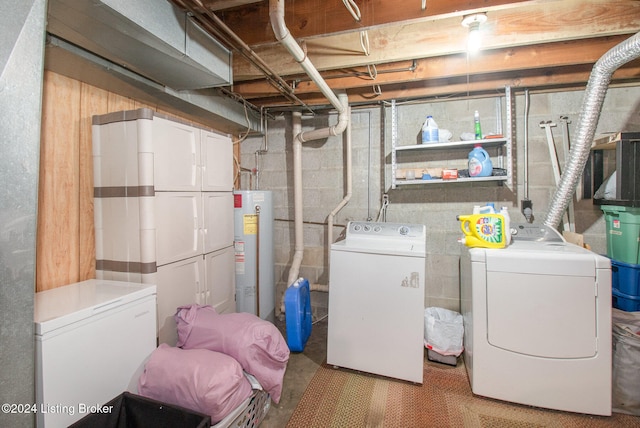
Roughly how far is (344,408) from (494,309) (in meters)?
1.12

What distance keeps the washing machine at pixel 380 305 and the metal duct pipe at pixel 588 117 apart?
100 cm

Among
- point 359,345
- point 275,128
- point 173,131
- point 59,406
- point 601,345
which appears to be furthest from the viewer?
point 275,128

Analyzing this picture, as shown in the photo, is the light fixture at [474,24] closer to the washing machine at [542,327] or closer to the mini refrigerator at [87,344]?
the washing machine at [542,327]

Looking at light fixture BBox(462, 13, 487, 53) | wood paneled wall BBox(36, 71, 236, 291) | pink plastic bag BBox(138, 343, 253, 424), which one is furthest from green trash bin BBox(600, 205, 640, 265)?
wood paneled wall BBox(36, 71, 236, 291)

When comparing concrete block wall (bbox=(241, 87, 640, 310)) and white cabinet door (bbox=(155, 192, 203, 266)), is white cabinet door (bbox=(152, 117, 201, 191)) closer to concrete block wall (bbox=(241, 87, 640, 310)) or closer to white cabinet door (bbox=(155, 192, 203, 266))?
white cabinet door (bbox=(155, 192, 203, 266))

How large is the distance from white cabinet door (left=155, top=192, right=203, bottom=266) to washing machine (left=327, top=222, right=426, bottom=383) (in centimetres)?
102

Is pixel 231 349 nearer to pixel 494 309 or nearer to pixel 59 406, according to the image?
pixel 59 406

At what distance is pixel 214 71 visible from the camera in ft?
5.77

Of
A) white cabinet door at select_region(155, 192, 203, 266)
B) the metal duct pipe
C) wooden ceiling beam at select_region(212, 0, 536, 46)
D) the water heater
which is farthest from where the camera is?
the water heater

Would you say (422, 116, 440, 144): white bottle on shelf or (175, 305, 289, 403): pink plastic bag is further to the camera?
(422, 116, 440, 144): white bottle on shelf

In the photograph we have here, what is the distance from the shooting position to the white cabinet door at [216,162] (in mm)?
2191

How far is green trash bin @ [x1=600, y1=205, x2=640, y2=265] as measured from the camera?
1.86 m

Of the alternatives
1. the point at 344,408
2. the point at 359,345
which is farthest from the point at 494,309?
the point at 344,408

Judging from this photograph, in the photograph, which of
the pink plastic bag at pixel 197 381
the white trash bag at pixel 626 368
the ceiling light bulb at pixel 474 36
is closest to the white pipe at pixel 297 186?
the pink plastic bag at pixel 197 381
